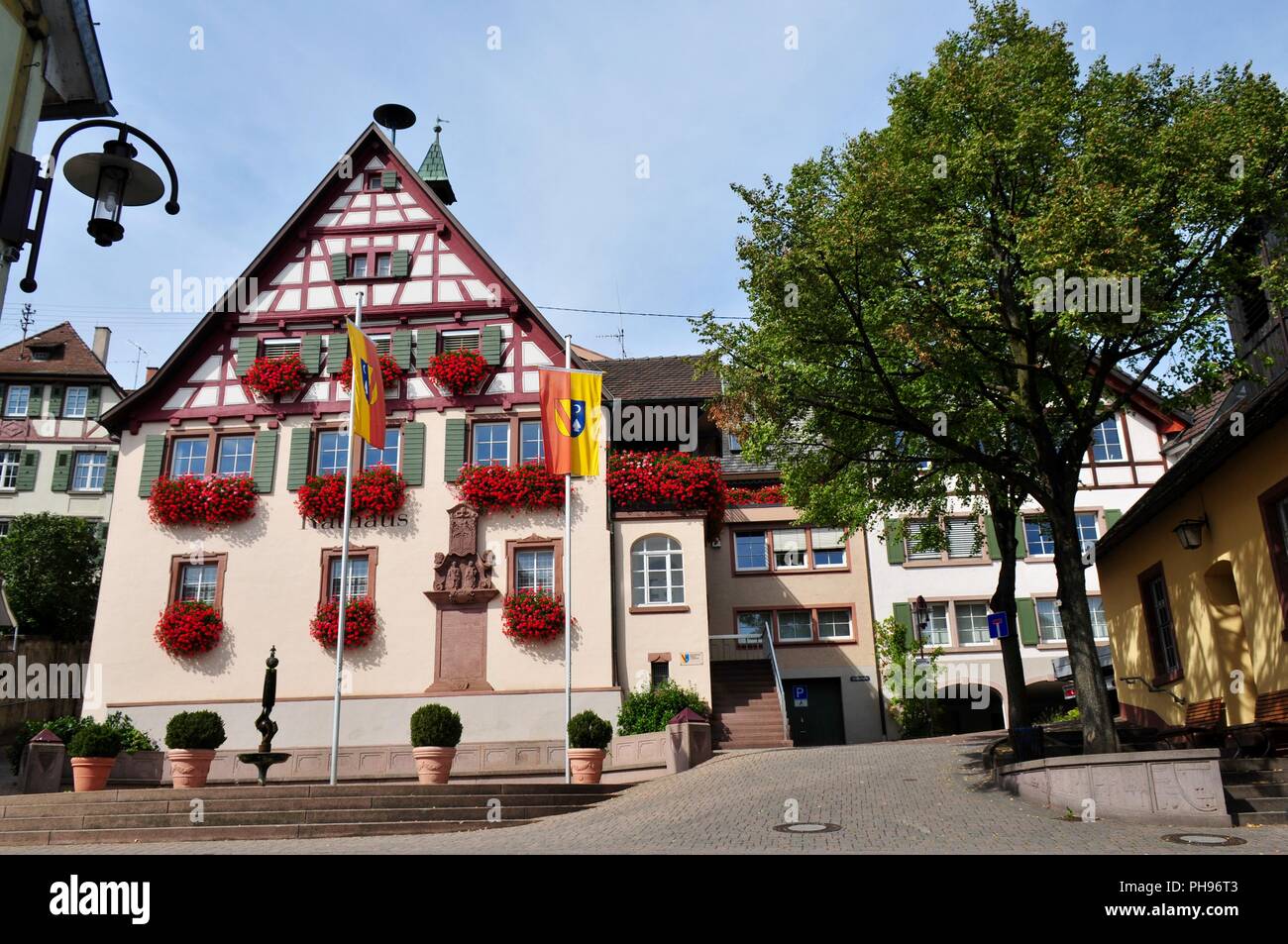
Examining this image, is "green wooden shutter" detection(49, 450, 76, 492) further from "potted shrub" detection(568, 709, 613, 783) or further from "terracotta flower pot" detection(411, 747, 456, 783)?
"potted shrub" detection(568, 709, 613, 783)

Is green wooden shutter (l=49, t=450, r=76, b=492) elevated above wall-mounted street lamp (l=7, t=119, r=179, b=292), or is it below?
above

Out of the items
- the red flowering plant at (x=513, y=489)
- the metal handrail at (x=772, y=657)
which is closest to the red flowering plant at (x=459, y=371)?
the red flowering plant at (x=513, y=489)

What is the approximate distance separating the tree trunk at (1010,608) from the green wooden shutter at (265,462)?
1737 centimetres

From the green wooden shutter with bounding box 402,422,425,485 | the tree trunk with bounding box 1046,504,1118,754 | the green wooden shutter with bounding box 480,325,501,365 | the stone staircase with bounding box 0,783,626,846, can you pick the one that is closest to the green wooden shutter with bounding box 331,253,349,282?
the green wooden shutter with bounding box 480,325,501,365

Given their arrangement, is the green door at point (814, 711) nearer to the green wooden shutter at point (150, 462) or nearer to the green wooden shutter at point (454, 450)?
the green wooden shutter at point (454, 450)

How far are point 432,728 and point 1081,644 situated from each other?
414 inches

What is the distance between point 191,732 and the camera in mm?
18000

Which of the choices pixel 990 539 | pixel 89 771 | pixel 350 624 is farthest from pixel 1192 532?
pixel 89 771

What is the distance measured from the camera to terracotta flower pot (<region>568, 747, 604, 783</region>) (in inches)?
739

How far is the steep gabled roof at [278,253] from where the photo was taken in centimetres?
2616

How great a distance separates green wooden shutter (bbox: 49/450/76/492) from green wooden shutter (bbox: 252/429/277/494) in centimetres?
2305
